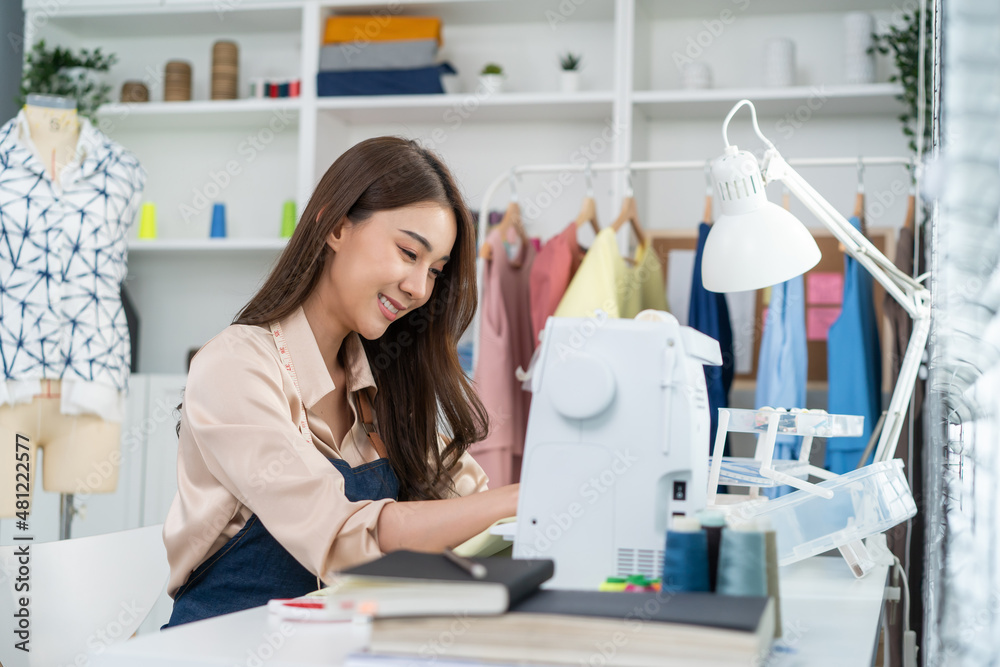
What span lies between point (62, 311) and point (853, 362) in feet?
6.81

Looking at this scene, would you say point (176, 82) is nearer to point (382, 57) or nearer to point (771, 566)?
point (382, 57)

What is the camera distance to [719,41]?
129 inches

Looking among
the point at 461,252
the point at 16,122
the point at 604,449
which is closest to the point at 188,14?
the point at 16,122

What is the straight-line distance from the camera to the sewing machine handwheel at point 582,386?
950 millimetres

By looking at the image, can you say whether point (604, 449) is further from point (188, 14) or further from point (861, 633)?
point (188, 14)

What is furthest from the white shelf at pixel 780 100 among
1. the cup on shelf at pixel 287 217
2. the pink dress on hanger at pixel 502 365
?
the cup on shelf at pixel 287 217

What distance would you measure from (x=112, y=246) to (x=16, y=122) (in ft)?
1.36

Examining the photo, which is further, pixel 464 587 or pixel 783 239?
pixel 783 239

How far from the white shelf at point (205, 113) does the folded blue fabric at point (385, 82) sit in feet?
0.47

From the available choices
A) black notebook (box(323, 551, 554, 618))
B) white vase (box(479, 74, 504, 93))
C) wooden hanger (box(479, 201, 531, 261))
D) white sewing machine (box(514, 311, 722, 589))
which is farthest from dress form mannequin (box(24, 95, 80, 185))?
black notebook (box(323, 551, 554, 618))

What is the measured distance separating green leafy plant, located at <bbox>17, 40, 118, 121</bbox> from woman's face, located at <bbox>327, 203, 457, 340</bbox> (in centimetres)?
212

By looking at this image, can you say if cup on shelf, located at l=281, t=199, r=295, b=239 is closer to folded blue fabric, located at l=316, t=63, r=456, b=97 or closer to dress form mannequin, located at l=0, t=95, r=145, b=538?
folded blue fabric, located at l=316, t=63, r=456, b=97

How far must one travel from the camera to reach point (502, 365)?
267cm

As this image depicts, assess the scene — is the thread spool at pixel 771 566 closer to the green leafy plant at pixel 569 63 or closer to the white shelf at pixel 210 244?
the green leafy plant at pixel 569 63
